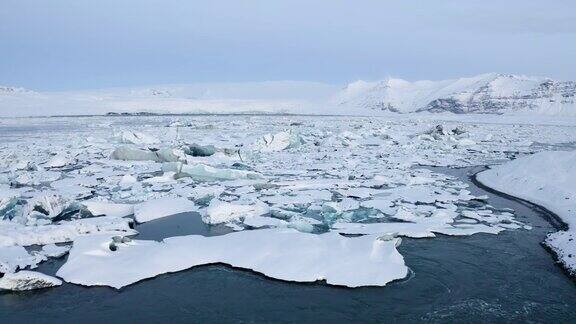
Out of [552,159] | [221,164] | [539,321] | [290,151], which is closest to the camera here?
[539,321]

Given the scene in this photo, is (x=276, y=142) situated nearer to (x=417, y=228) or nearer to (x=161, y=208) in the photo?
(x=161, y=208)

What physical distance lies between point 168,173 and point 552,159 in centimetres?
1061

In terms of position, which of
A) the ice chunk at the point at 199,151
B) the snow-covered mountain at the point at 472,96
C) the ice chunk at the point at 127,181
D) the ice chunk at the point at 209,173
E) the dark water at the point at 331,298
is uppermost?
the snow-covered mountain at the point at 472,96

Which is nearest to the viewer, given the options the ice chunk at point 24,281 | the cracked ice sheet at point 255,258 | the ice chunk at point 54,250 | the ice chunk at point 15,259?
the ice chunk at point 24,281

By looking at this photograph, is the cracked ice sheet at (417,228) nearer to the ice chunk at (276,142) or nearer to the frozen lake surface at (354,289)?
the frozen lake surface at (354,289)

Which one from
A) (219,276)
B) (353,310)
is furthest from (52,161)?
(353,310)

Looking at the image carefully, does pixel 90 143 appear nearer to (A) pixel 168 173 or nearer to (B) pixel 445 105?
(A) pixel 168 173

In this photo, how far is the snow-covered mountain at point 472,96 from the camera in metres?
77.4

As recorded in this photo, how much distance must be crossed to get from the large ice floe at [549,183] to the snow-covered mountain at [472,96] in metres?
65.7

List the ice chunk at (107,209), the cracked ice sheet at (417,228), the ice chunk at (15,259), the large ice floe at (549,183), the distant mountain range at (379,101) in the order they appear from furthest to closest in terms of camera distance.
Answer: the distant mountain range at (379,101)
the ice chunk at (107,209)
the cracked ice sheet at (417,228)
the large ice floe at (549,183)
the ice chunk at (15,259)

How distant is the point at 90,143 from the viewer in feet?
77.0

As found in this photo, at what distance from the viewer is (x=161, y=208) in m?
10.5

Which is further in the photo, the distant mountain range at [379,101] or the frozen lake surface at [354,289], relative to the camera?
the distant mountain range at [379,101]

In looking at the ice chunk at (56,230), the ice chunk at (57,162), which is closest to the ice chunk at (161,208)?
the ice chunk at (56,230)
